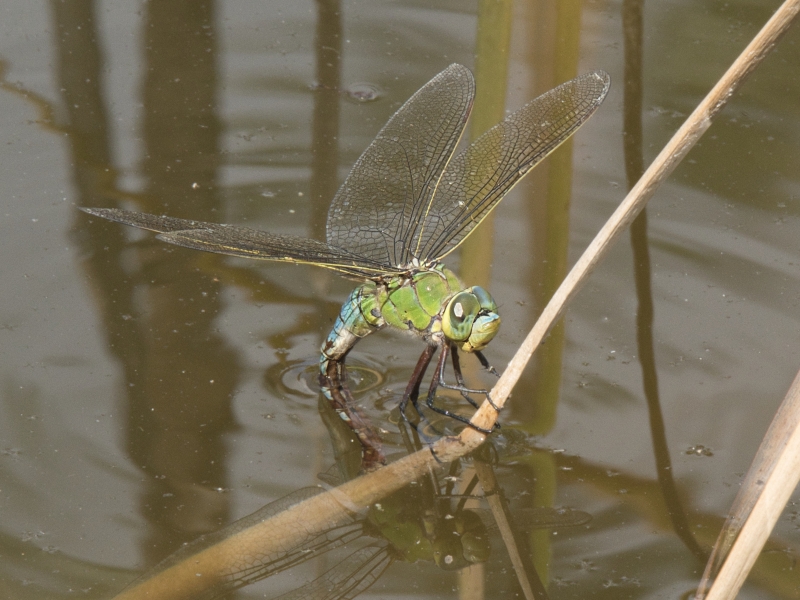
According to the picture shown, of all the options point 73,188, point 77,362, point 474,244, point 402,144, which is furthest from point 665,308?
point 73,188

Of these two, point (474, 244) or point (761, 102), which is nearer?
point (474, 244)

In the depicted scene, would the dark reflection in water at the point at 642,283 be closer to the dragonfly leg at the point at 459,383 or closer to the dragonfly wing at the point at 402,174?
the dragonfly leg at the point at 459,383

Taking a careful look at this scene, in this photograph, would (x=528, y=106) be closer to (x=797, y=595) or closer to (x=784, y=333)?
(x=784, y=333)

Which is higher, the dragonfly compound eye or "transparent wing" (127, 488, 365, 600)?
the dragonfly compound eye

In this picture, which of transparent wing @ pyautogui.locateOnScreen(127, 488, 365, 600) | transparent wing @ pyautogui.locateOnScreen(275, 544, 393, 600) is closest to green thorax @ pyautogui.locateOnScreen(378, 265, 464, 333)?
transparent wing @ pyautogui.locateOnScreen(127, 488, 365, 600)

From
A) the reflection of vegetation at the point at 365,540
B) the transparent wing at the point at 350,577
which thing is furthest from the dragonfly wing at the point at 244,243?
the transparent wing at the point at 350,577

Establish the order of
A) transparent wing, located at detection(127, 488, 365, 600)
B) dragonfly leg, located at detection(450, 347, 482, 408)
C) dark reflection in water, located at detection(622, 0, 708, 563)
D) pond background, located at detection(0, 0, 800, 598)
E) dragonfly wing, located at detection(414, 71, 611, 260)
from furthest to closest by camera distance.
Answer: dragonfly wing, located at detection(414, 71, 611, 260)
dragonfly leg, located at detection(450, 347, 482, 408)
dark reflection in water, located at detection(622, 0, 708, 563)
pond background, located at detection(0, 0, 800, 598)
transparent wing, located at detection(127, 488, 365, 600)

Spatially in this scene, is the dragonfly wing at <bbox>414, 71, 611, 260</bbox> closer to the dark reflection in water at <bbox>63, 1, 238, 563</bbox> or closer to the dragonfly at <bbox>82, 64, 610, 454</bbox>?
the dragonfly at <bbox>82, 64, 610, 454</bbox>
